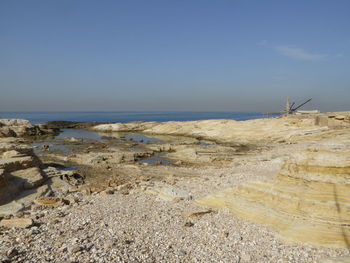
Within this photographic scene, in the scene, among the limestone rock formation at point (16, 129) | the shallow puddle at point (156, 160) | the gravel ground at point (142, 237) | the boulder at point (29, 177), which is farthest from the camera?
the limestone rock formation at point (16, 129)

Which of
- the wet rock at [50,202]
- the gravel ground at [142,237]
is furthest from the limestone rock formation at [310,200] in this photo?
the wet rock at [50,202]

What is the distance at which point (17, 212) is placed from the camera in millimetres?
13242

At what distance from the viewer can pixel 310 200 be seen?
9625mm

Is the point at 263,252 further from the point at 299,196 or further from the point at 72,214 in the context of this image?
the point at 72,214

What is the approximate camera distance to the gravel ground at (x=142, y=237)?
27.3 feet

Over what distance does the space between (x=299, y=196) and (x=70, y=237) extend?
9002 mm

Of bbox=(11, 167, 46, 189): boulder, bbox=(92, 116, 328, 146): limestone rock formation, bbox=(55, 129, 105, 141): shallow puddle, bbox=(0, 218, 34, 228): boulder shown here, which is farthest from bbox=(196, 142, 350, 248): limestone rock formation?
bbox=(55, 129, 105, 141): shallow puddle

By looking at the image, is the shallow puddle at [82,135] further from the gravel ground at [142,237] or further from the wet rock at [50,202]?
the gravel ground at [142,237]

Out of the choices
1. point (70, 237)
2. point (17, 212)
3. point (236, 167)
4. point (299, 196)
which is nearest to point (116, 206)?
point (70, 237)

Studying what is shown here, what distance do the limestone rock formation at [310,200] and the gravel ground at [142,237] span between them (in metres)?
0.50

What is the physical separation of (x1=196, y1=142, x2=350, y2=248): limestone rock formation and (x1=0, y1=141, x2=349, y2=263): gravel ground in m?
0.50

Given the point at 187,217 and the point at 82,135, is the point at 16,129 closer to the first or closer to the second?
the point at 82,135

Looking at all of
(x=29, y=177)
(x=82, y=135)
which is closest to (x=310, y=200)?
(x=29, y=177)

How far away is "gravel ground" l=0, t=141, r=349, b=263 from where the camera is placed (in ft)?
27.3
